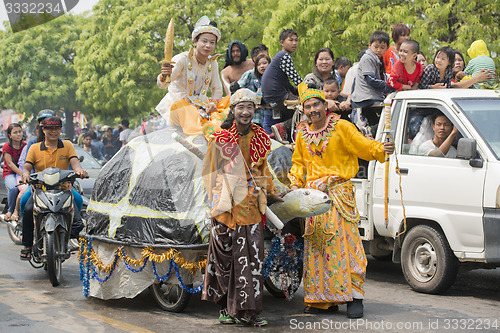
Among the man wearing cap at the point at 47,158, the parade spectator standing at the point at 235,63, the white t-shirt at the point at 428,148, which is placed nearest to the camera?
the white t-shirt at the point at 428,148

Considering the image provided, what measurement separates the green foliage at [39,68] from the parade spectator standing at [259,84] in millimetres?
30009

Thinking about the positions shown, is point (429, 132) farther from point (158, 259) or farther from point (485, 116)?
point (158, 259)

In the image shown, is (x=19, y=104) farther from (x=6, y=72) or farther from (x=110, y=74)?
(x=110, y=74)

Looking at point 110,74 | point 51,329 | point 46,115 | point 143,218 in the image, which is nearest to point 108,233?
point 143,218

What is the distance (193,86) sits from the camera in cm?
808

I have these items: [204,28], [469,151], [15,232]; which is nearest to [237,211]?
[204,28]

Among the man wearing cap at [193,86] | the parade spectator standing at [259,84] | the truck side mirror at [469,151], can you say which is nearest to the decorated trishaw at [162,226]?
the man wearing cap at [193,86]

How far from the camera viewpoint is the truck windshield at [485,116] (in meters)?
7.67

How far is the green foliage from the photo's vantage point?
38.8 meters

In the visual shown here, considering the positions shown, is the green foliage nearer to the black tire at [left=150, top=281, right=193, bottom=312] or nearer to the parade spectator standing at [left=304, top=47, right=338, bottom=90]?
the parade spectator standing at [left=304, top=47, right=338, bottom=90]

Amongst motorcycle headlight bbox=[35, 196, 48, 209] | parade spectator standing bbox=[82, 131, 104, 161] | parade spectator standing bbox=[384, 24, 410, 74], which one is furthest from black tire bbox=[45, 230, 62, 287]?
parade spectator standing bbox=[82, 131, 104, 161]

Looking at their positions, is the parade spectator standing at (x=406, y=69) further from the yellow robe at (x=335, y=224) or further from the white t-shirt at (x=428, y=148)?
the yellow robe at (x=335, y=224)

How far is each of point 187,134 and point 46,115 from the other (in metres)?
2.76

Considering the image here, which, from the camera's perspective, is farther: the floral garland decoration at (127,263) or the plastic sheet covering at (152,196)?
the plastic sheet covering at (152,196)
